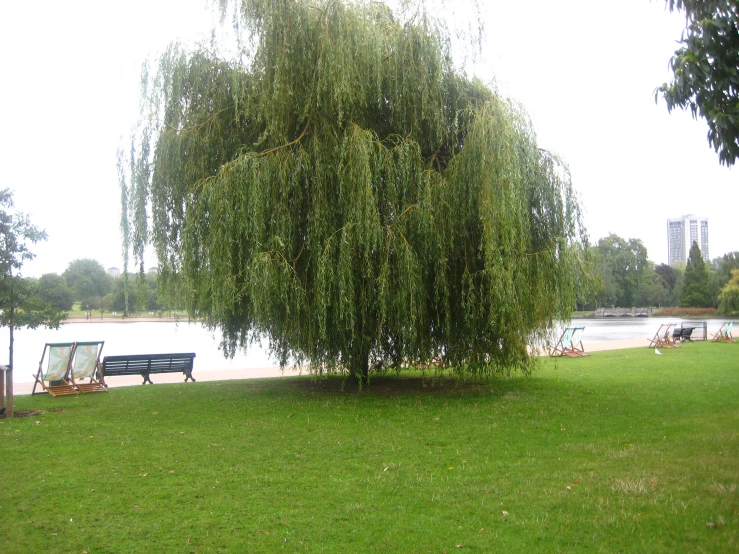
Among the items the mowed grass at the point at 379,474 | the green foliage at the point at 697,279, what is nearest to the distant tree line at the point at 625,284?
the green foliage at the point at 697,279

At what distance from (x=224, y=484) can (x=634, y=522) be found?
3661 millimetres

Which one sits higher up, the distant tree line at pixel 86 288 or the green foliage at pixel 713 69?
the green foliage at pixel 713 69

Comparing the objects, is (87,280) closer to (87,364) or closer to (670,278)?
(87,364)

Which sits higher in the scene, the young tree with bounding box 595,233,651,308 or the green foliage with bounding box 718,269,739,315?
the young tree with bounding box 595,233,651,308

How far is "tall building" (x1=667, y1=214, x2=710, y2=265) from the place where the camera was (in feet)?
124

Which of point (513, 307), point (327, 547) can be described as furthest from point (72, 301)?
point (327, 547)

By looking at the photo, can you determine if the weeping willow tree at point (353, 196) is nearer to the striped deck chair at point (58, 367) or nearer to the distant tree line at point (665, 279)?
the striped deck chair at point (58, 367)

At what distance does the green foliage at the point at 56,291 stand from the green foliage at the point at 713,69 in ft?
45.7

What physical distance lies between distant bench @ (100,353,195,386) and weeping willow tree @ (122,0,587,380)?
3865mm

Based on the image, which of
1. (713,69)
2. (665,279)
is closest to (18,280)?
(713,69)

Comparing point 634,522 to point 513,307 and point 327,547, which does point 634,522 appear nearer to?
point 327,547

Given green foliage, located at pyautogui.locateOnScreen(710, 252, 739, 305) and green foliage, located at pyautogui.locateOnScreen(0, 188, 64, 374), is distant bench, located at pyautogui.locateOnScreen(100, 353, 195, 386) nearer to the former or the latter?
green foliage, located at pyautogui.locateOnScreen(0, 188, 64, 374)

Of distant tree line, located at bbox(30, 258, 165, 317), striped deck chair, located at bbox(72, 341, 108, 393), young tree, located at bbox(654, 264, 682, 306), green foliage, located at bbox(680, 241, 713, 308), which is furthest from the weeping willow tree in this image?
young tree, located at bbox(654, 264, 682, 306)

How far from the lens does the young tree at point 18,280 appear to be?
13.1 meters
